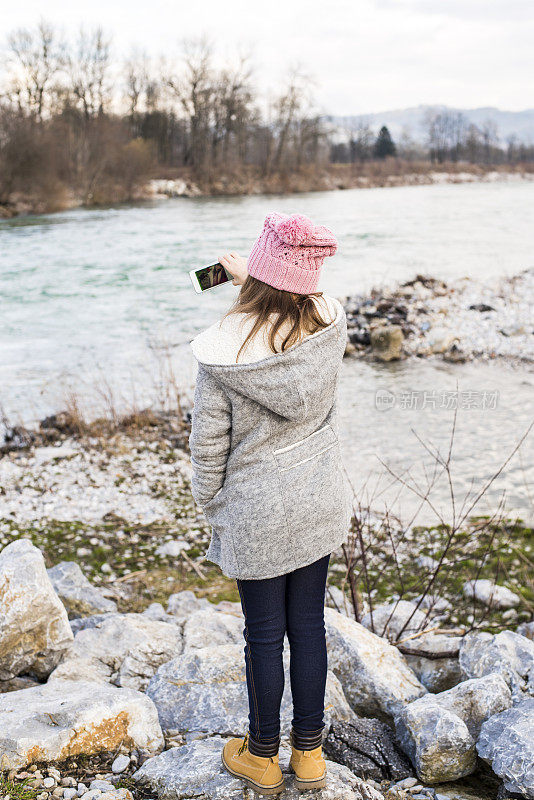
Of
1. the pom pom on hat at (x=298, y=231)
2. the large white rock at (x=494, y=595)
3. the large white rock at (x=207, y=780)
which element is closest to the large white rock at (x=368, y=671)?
the large white rock at (x=207, y=780)

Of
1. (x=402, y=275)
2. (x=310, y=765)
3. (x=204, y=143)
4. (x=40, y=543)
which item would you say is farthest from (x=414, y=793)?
(x=204, y=143)

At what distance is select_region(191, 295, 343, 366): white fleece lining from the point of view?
67.1 inches

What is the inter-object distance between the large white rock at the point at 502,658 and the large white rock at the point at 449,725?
14cm

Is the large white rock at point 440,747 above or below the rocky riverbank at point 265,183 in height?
below

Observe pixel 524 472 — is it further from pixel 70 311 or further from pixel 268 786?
pixel 70 311

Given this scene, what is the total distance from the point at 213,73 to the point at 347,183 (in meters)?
11.4

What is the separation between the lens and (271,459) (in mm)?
1782

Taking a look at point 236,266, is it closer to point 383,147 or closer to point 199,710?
point 199,710

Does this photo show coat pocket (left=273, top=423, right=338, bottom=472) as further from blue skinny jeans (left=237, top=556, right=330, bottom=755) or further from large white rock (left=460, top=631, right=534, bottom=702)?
large white rock (left=460, top=631, right=534, bottom=702)

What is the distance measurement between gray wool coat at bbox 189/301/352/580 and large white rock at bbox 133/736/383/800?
61 centimetres

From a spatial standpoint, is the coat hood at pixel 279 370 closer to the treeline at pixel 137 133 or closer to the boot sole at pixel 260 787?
the boot sole at pixel 260 787

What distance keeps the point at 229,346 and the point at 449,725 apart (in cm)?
135

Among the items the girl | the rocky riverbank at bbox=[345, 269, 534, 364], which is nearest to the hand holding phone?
the girl

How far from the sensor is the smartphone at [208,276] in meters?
1.90
